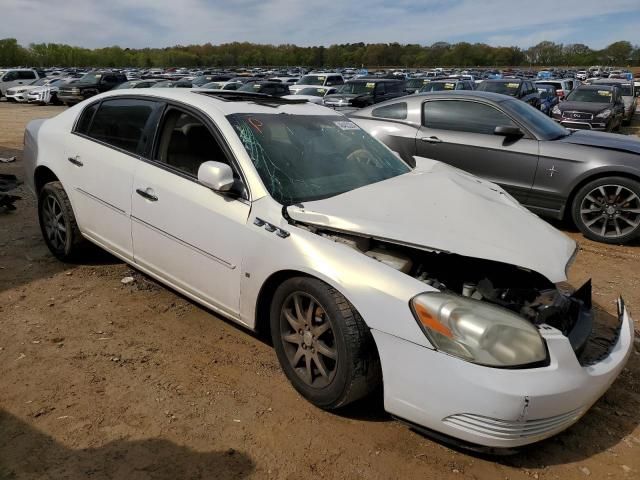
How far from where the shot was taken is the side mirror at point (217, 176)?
292 cm

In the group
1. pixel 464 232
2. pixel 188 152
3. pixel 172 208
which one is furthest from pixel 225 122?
pixel 464 232

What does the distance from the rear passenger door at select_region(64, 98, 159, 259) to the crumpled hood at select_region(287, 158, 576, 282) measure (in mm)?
1552

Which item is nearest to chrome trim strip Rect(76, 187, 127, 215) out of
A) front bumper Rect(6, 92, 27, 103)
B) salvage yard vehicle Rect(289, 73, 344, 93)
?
salvage yard vehicle Rect(289, 73, 344, 93)

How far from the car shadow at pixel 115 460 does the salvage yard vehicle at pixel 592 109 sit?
14075mm

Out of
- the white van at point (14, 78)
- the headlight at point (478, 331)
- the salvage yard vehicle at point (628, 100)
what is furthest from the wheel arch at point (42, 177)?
the white van at point (14, 78)

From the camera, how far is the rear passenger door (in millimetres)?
3727

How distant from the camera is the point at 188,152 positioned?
3492 millimetres

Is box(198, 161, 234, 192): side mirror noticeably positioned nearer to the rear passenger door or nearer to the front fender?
the front fender

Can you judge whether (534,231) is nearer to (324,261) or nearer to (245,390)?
(324,261)

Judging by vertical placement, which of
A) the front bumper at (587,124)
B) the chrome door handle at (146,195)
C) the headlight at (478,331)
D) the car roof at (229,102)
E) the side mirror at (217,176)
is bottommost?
the headlight at (478,331)

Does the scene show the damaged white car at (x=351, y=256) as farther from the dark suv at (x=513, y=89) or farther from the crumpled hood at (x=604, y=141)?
the dark suv at (x=513, y=89)

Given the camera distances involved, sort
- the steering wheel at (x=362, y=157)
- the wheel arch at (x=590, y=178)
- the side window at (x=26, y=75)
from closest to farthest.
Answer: the steering wheel at (x=362, y=157) → the wheel arch at (x=590, y=178) → the side window at (x=26, y=75)

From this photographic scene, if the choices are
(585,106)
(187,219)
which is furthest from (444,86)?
(187,219)

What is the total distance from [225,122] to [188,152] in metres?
0.40
